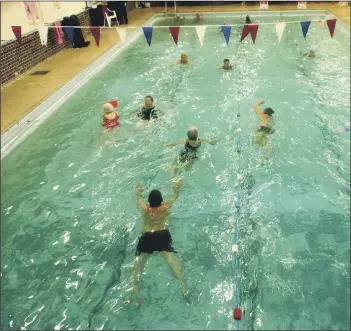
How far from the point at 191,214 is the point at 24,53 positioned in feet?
29.7

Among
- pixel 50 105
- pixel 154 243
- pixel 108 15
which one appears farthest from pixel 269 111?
pixel 108 15

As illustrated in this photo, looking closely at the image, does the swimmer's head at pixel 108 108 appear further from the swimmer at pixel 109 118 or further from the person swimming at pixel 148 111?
the person swimming at pixel 148 111

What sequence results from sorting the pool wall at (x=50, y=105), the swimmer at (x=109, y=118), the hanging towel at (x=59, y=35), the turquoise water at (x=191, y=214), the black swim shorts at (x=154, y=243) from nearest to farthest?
the turquoise water at (x=191, y=214) → the black swim shorts at (x=154, y=243) → the pool wall at (x=50, y=105) → the swimmer at (x=109, y=118) → the hanging towel at (x=59, y=35)

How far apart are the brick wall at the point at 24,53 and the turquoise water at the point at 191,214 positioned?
8.56 ft

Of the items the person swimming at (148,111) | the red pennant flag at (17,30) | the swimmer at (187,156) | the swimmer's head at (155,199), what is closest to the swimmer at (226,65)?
the person swimming at (148,111)

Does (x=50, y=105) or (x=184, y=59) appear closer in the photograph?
(x=50, y=105)

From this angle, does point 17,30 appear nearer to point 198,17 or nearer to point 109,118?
point 109,118

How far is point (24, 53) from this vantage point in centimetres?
1084

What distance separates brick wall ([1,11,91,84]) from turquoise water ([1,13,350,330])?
2.61 m

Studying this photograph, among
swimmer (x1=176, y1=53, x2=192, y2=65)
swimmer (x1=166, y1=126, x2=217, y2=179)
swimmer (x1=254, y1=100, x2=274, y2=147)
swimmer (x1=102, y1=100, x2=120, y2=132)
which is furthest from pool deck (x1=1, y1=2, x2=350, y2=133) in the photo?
swimmer (x1=254, y1=100, x2=274, y2=147)

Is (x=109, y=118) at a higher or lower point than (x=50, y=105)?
higher

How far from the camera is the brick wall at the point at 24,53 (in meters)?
9.92

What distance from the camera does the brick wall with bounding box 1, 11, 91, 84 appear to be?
9922 mm

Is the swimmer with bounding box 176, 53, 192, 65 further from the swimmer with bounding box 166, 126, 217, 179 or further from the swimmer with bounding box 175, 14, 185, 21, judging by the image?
the swimmer with bounding box 175, 14, 185, 21
